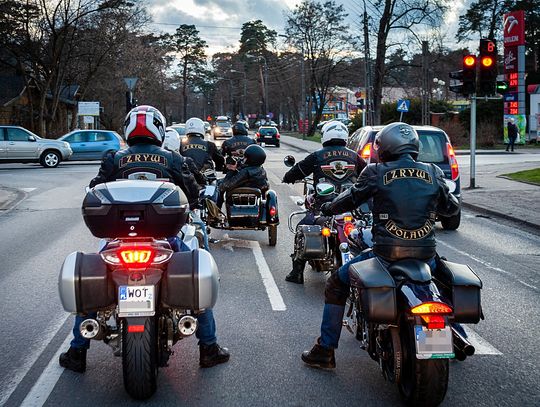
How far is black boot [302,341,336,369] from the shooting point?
5.14m

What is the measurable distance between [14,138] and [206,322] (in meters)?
27.8

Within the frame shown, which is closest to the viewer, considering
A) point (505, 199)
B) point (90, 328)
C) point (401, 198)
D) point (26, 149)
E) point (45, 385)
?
point (90, 328)

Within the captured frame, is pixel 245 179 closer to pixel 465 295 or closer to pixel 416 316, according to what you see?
pixel 465 295

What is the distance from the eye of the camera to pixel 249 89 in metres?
111

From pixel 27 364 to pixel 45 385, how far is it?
1.82ft

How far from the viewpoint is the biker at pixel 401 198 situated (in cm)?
456

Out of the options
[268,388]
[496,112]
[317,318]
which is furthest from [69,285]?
[496,112]

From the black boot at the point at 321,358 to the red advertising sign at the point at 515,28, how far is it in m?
40.8

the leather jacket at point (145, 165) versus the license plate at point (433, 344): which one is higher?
the leather jacket at point (145, 165)

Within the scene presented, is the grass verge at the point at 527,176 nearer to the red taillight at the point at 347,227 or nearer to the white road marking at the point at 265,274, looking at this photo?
the white road marking at the point at 265,274

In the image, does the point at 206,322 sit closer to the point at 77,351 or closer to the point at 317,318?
the point at 77,351

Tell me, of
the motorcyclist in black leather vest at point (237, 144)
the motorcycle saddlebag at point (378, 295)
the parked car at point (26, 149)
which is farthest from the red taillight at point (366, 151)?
the parked car at point (26, 149)

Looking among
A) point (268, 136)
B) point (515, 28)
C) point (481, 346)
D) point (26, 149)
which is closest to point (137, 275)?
point (481, 346)

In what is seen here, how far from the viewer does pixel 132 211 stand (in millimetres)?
4383
